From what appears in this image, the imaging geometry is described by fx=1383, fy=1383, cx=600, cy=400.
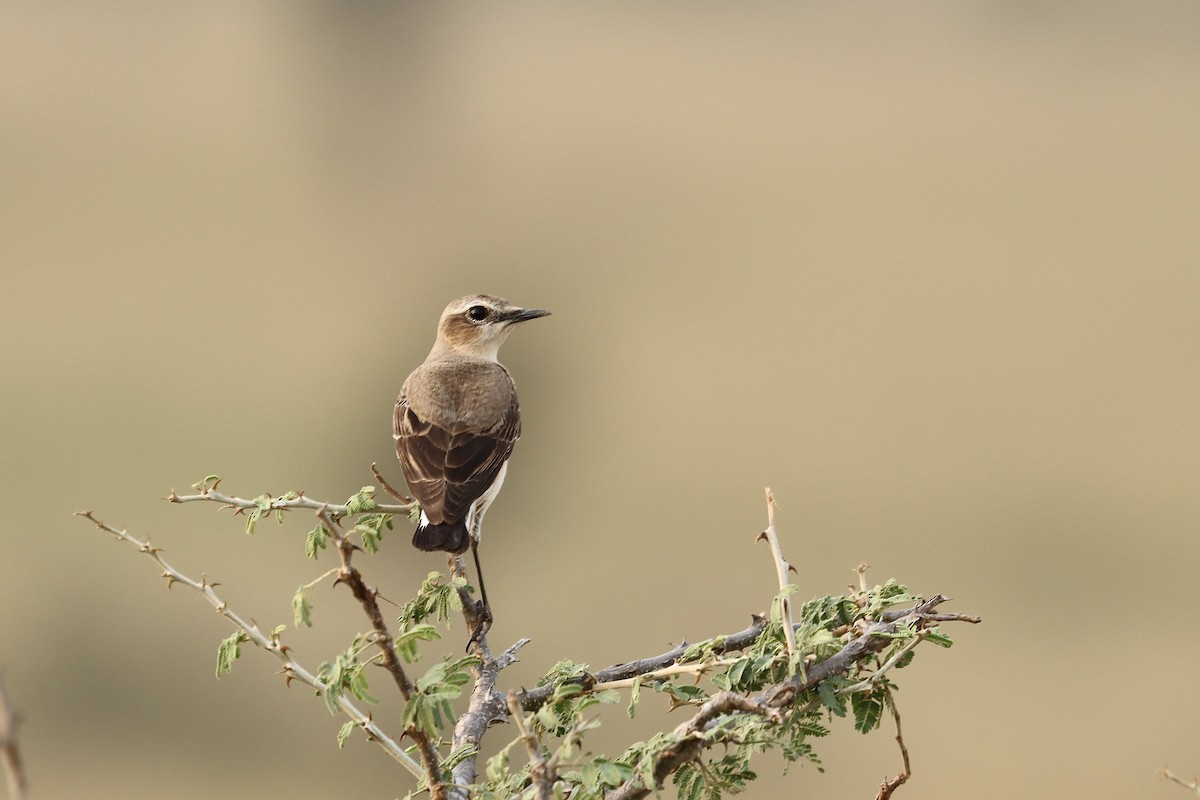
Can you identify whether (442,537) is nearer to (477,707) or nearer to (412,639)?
(477,707)

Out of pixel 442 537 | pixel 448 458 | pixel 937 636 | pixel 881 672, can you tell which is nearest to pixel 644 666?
pixel 881 672

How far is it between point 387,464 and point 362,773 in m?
5.52

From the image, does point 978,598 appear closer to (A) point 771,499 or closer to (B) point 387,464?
(B) point 387,464

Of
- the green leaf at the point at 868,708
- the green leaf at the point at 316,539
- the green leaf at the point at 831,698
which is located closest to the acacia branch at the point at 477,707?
the green leaf at the point at 316,539

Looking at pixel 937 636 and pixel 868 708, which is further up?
pixel 937 636

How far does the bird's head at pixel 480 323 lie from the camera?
7.50 metres

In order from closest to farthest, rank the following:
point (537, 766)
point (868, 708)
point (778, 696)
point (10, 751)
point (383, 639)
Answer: point (10, 751)
point (537, 766)
point (383, 639)
point (778, 696)
point (868, 708)

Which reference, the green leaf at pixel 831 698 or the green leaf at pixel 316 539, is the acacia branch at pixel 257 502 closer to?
→ the green leaf at pixel 316 539

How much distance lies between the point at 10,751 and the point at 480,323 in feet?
19.2

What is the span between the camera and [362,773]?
80.0 ft

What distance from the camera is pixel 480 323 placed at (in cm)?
752

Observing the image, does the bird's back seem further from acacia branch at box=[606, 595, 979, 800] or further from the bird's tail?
acacia branch at box=[606, 595, 979, 800]

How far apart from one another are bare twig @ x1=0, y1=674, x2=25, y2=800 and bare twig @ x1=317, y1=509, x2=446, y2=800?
88 centimetres

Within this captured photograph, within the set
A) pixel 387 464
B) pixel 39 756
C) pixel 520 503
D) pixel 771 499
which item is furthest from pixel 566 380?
pixel 771 499
